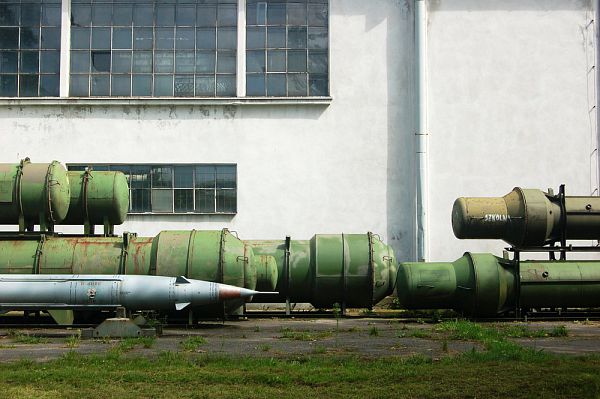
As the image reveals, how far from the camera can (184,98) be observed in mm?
26469

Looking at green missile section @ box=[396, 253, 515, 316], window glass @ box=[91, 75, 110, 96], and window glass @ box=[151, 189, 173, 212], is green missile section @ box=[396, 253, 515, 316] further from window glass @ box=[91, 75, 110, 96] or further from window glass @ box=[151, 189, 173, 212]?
window glass @ box=[91, 75, 110, 96]

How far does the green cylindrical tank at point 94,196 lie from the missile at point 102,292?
133 inches

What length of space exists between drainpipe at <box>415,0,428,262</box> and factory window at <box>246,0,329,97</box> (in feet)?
10.3

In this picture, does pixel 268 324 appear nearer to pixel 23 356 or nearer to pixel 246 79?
pixel 23 356

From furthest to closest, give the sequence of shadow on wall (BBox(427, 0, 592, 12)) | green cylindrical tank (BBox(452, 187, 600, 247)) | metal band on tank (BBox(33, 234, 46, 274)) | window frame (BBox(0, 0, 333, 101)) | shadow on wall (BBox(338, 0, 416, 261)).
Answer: shadow on wall (BBox(427, 0, 592, 12)) → window frame (BBox(0, 0, 333, 101)) → shadow on wall (BBox(338, 0, 416, 261)) → green cylindrical tank (BBox(452, 187, 600, 247)) → metal band on tank (BBox(33, 234, 46, 274))

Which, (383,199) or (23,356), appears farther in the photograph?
(383,199)

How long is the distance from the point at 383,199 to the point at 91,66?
11.1 metres

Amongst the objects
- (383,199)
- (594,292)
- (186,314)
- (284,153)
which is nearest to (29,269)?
(186,314)

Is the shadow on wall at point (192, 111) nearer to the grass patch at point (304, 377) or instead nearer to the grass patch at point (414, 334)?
the grass patch at point (414, 334)

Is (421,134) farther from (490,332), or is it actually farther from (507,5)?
(490,332)

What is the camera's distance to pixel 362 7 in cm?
2683

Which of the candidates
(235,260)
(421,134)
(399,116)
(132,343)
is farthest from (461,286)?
(132,343)

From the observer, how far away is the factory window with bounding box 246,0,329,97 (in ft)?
87.5

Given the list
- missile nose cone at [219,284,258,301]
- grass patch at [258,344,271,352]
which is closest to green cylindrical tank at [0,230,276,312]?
missile nose cone at [219,284,258,301]
